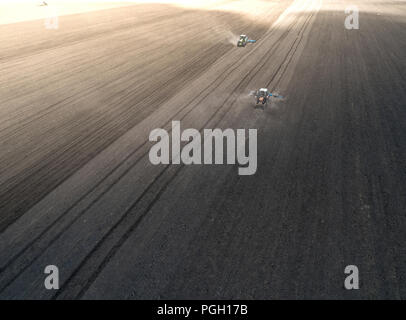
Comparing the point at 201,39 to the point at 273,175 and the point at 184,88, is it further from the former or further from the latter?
the point at 273,175

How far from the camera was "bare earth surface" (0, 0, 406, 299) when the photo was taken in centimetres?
564

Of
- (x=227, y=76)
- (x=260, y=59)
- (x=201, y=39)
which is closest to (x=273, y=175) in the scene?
(x=227, y=76)

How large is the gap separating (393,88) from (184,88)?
37.6 ft

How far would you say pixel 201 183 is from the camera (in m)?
8.10

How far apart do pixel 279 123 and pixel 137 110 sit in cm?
663

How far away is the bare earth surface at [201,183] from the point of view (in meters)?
5.64

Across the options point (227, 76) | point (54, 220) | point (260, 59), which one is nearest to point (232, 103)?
point (227, 76)

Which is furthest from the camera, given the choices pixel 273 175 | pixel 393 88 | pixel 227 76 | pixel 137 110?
pixel 227 76

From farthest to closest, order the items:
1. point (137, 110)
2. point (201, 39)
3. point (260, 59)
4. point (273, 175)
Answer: point (201, 39) → point (260, 59) → point (137, 110) → point (273, 175)

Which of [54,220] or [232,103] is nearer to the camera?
[54,220]

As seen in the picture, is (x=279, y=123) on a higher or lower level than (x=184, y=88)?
lower
